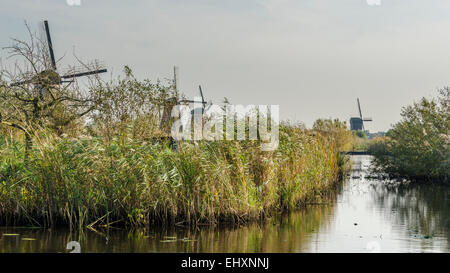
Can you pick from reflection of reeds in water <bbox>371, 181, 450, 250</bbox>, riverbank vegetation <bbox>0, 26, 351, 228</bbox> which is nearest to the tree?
riverbank vegetation <bbox>0, 26, 351, 228</bbox>

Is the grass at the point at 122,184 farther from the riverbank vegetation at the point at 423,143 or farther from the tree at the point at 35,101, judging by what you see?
the riverbank vegetation at the point at 423,143

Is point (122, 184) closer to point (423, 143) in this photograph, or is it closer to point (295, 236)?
point (295, 236)

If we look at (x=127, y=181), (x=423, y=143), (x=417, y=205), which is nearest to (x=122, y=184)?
(x=127, y=181)

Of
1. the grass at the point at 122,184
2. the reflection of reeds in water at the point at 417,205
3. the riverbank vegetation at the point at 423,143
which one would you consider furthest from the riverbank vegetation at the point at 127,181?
the riverbank vegetation at the point at 423,143

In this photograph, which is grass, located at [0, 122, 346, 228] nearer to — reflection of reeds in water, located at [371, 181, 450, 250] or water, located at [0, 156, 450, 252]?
water, located at [0, 156, 450, 252]

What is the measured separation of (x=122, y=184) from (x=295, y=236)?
333cm

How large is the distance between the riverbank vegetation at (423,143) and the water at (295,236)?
7011 millimetres

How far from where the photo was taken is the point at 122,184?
928 cm

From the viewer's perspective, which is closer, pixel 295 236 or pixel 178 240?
pixel 178 240

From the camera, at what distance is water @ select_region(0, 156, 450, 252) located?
8172mm

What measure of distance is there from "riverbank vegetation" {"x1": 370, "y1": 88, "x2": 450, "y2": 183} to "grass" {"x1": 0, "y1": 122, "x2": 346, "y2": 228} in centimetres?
1179

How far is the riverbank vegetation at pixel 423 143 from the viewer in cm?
1966
